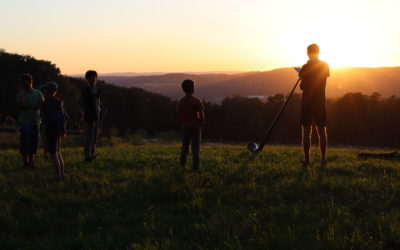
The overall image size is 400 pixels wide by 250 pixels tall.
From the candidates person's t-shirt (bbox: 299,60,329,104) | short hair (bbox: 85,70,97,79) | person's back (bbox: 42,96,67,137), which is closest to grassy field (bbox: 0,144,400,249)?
person's back (bbox: 42,96,67,137)

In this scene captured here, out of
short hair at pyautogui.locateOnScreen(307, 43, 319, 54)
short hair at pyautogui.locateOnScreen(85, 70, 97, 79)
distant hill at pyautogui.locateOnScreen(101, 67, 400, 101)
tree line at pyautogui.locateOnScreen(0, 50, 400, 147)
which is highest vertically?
distant hill at pyautogui.locateOnScreen(101, 67, 400, 101)

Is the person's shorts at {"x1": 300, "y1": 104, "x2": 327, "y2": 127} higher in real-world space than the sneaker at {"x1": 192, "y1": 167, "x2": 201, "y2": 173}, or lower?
higher

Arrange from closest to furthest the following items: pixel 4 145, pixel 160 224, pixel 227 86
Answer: pixel 160 224
pixel 4 145
pixel 227 86

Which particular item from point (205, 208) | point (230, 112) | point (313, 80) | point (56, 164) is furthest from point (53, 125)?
point (230, 112)

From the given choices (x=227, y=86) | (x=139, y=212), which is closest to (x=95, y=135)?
(x=139, y=212)

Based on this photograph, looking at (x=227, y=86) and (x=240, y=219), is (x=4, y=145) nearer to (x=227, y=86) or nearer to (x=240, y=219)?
(x=240, y=219)

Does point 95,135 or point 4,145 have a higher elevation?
point 95,135

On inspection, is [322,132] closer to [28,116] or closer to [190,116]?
[190,116]

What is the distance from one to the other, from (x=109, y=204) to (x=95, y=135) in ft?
14.8

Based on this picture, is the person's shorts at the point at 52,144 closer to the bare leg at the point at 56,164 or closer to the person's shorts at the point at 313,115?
the bare leg at the point at 56,164

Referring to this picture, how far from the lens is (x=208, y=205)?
5215 millimetres

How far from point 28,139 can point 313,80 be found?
6420 mm

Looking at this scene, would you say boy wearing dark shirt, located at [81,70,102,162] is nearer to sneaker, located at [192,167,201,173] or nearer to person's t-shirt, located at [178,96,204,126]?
person's t-shirt, located at [178,96,204,126]

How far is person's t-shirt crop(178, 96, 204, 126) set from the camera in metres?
7.66
